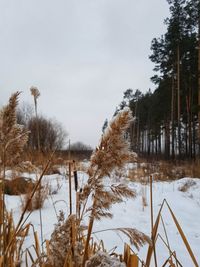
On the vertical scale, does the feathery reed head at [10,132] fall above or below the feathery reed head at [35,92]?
below

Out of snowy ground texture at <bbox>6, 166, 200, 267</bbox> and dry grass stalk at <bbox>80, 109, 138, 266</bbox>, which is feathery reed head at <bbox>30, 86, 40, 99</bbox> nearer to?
dry grass stalk at <bbox>80, 109, 138, 266</bbox>

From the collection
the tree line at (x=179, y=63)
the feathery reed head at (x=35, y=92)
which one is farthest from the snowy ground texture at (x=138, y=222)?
the tree line at (x=179, y=63)

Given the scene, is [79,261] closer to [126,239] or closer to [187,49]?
[126,239]

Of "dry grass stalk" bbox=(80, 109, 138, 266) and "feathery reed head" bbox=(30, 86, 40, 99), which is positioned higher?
"feathery reed head" bbox=(30, 86, 40, 99)

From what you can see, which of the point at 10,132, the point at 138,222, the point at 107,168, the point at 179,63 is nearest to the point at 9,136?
the point at 10,132

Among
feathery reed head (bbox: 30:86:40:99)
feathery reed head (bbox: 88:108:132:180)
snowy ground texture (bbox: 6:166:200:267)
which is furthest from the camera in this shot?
snowy ground texture (bbox: 6:166:200:267)

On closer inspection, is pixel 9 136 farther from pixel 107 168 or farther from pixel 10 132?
pixel 107 168

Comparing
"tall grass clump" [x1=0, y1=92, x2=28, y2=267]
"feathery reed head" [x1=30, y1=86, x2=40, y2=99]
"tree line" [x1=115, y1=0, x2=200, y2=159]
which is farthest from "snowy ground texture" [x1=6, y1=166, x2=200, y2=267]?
"tree line" [x1=115, y1=0, x2=200, y2=159]

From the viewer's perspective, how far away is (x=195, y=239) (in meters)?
3.13

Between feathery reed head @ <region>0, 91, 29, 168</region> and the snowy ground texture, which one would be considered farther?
the snowy ground texture

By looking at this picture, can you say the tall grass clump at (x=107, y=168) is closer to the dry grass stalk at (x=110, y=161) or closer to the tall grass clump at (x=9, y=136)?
the dry grass stalk at (x=110, y=161)

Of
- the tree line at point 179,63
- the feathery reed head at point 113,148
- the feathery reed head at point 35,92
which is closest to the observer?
the feathery reed head at point 113,148

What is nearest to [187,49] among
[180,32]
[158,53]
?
[180,32]

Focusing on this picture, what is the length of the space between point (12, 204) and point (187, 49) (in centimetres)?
2163
